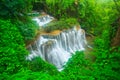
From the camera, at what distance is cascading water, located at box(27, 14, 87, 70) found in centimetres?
1363

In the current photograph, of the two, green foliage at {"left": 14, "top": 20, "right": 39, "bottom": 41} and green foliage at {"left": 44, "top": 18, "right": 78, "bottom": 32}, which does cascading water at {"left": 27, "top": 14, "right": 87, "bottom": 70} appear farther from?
green foliage at {"left": 14, "top": 20, "right": 39, "bottom": 41}

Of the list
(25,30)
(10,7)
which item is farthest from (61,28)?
(10,7)

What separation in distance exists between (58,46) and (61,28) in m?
1.85

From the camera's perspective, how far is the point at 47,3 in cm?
2177

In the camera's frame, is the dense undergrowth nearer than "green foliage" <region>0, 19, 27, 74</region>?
Yes

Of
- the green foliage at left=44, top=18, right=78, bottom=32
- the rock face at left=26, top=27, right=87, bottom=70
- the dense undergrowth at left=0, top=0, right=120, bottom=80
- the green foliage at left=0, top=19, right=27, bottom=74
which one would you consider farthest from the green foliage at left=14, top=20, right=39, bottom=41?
the green foliage at left=44, top=18, right=78, bottom=32

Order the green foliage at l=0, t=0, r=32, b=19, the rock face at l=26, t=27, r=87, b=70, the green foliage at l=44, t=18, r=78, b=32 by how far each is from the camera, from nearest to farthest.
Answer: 1. the green foliage at l=0, t=0, r=32, b=19
2. the rock face at l=26, t=27, r=87, b=70
3. the green foliage at l=44, t=18, r=78, b=32

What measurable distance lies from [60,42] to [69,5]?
648 cm

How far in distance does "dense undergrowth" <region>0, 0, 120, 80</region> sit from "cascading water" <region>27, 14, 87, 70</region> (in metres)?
0.94

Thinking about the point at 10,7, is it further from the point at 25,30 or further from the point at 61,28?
the point at 61,28

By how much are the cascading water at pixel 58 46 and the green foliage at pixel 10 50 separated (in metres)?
2.33

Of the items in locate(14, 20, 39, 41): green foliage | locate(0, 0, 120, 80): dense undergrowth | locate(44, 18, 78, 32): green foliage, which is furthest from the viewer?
locate(44, 18, 78, 32): green foliage

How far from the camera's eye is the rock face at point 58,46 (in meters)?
13.6

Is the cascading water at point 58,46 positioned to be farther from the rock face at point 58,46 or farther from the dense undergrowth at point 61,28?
the dense undergrowth at point 61,28
